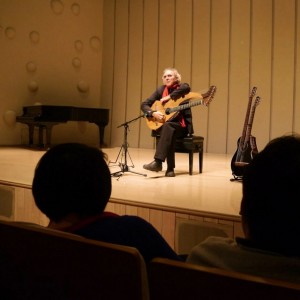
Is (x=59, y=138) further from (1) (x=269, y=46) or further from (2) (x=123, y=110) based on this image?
(1) (x=269, y=46)

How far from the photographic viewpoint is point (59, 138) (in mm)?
7375

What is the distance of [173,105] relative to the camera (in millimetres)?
4121

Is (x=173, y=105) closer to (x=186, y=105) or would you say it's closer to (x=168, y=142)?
(x=186, y=105)

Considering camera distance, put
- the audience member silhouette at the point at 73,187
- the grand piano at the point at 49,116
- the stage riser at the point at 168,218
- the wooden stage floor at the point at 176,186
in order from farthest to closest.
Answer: the grand piano at the point at 49,116
the wooden stage floor at the point at 176,186
the stage riser at the point at 168,218
the audience member silhouette at the point at 73,187

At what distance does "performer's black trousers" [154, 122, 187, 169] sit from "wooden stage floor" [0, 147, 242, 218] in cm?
17

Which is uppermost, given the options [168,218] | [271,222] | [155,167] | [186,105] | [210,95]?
[210,95]

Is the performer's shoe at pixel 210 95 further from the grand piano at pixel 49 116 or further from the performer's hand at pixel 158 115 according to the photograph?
the grand piano at pixel 49 116

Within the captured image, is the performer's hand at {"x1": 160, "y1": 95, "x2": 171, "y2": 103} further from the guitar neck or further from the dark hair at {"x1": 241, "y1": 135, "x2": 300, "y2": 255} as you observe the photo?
the dark hair at {"x1": 241, "y1": 135, "x2": 300, "y2": 255}

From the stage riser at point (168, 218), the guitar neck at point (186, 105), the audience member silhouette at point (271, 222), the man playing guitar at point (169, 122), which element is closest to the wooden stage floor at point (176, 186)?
the stage riser at point (168, 218)

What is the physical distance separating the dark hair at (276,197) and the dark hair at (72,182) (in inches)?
17.5

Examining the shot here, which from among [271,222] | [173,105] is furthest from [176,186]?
[271,222]

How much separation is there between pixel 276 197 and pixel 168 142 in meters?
3.06

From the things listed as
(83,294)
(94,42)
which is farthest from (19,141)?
(83,294)

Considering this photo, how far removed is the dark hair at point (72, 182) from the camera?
3.83ft
